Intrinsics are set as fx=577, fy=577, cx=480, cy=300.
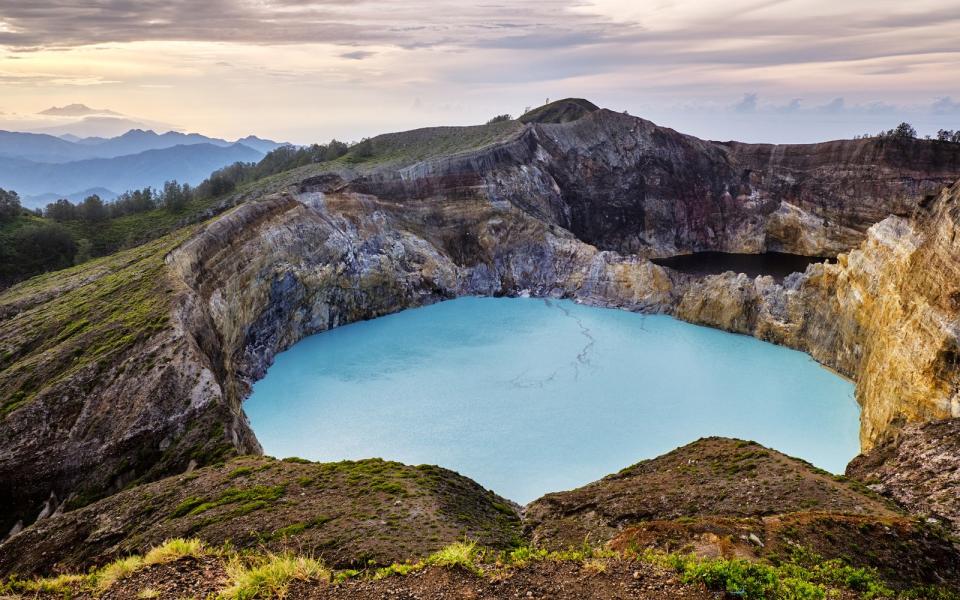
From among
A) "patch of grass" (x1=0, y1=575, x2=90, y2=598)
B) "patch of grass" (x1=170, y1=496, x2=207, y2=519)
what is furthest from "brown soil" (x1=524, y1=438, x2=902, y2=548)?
"patch of grass" (x1=0, y1=575, x2=90, y2=598)

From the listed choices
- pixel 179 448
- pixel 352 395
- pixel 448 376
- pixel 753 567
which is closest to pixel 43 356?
pixel 179 448

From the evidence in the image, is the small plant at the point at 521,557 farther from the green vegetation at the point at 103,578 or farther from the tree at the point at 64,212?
the tree at the point at 64,212

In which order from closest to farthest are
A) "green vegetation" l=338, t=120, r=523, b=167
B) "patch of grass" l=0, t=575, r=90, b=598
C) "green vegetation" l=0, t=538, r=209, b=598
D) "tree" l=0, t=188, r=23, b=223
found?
"green vegetation" l=0, t=538, r=209, b=598
"patch of grass" l=0, t=575, r=90, b=598
"tree" l=0, t=188, r=23, b=223
"green vegetation" l=338, t=120, r=523, b=167

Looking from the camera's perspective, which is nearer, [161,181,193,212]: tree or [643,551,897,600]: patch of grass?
[643,551,897,600]: patch of grass

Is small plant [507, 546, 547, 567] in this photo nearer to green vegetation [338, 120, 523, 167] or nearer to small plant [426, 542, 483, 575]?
small plant [426, 542, 483, 575]

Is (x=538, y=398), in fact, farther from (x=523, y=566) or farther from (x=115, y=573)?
Result: (x=115, y=573)

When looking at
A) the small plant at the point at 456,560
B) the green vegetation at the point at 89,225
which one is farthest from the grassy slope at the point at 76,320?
the small plant at the point at 456,560
